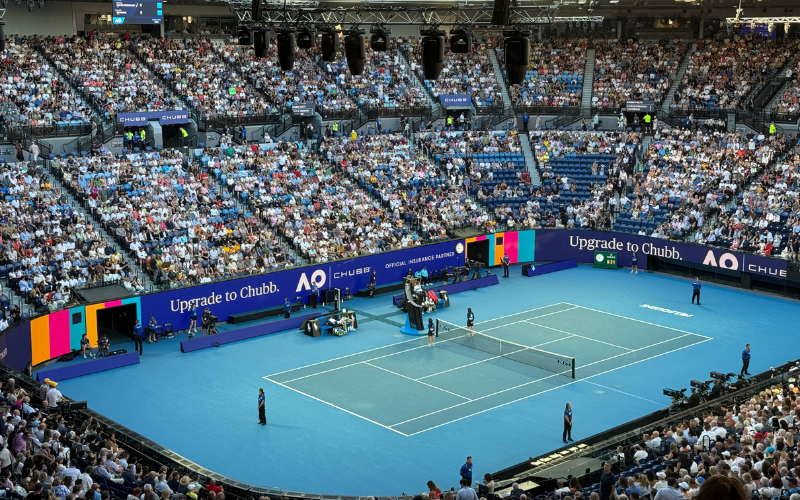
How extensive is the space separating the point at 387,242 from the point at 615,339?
1435cm

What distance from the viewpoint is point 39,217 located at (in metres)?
40.9

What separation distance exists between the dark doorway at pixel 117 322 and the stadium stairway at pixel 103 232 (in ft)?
4.67

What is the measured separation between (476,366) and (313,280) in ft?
38.3

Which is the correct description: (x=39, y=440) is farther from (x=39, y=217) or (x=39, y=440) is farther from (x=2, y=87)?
(x=2, y=87)

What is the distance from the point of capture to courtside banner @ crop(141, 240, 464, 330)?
4050cm

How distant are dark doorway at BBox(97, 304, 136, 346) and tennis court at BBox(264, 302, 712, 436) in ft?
26.2

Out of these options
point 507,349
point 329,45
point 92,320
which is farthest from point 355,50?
point 92,320

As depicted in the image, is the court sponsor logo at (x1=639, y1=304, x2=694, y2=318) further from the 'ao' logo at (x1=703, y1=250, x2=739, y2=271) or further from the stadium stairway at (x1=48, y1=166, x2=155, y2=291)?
the stadium stairway at (x1=48, y1=166, x2=155, y2=291)

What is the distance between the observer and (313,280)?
45344 millimetres

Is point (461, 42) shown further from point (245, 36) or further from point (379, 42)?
point (245, 36)

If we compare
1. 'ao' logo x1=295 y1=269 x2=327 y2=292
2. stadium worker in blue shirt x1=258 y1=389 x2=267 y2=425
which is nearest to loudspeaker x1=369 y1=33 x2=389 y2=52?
stadium worker in blue shirt x1=258 y1=389 x2=267 y2=425

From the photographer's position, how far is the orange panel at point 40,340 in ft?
114

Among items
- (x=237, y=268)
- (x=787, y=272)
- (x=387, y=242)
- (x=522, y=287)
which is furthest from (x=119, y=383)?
(x=787, y=272)

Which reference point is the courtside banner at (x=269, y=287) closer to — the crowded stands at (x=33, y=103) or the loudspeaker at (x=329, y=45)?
the crowded stands at (x=33, y=103)
